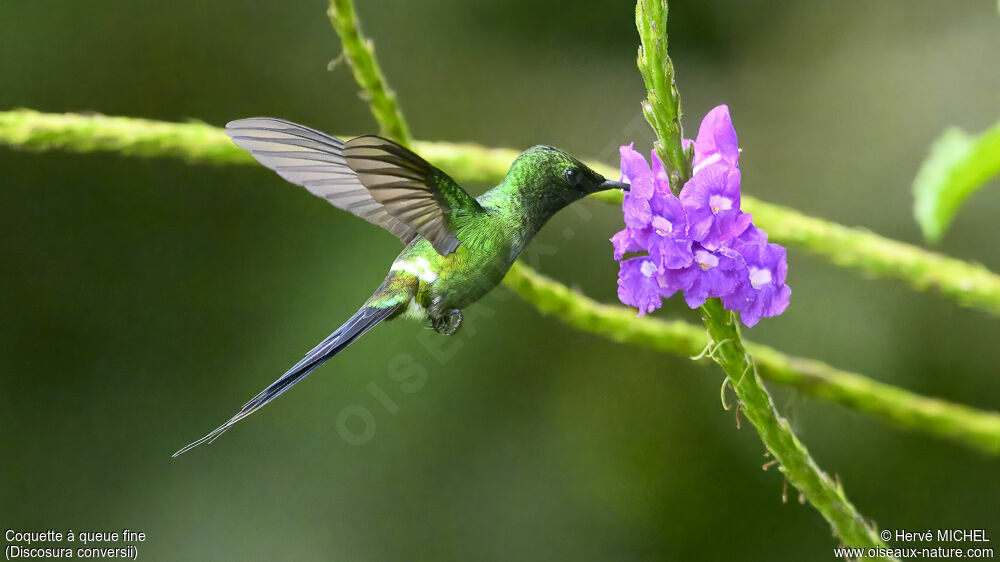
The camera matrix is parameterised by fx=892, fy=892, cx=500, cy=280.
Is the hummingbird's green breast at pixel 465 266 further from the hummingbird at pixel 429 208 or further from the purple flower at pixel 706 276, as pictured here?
the purple flower at pixel 706 276

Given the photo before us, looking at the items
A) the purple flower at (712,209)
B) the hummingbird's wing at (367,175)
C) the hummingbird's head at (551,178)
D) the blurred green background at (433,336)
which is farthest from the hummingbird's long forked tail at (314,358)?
the blurred green background at (433,336)

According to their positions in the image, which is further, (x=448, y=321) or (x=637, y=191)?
(x=448, y=321)

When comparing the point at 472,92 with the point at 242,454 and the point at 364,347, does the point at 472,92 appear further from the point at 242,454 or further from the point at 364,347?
the point at 242,454

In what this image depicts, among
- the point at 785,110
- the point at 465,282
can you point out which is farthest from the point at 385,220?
the point at 785,110

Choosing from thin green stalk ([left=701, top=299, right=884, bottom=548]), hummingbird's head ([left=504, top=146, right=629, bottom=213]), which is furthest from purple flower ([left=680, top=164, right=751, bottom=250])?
hummingbird's head ([left=504, top=146, right=629, bottom=213])

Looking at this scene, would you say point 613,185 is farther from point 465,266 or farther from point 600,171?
point 600,171

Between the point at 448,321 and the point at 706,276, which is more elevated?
the point at 448,321

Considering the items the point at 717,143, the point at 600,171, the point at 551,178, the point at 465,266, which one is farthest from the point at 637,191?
the point at 600,171
